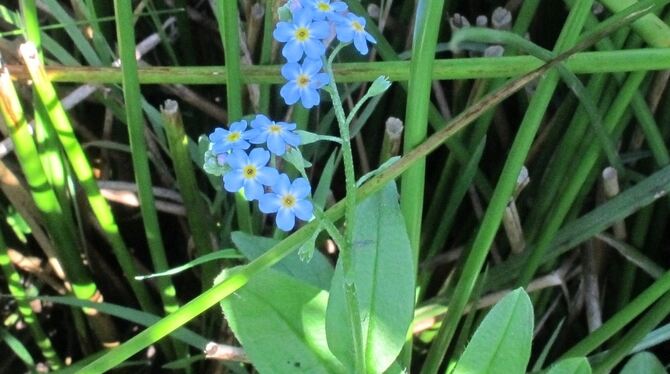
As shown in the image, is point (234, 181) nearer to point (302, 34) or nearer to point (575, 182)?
point (302, 34)

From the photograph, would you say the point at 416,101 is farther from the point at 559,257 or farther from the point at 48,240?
the point at 48,240

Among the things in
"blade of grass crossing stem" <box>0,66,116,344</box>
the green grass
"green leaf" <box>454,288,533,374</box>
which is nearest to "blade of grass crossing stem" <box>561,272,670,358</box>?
the green grass

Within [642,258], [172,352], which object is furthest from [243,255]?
[642,258]

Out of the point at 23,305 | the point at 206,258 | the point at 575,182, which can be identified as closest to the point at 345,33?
the point at 206,258

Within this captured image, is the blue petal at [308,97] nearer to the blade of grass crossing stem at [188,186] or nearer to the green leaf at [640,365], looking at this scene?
the blade of grass crossing stem at [188,186]

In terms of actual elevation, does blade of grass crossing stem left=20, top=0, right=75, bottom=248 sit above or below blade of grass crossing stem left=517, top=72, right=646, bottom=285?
above

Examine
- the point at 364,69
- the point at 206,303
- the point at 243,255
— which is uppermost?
the point at 364,69

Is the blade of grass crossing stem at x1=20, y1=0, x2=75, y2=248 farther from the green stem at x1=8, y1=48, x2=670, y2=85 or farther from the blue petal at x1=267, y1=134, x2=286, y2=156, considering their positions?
the blue petal at x1=267, y1=134, x2=286, y2=156
